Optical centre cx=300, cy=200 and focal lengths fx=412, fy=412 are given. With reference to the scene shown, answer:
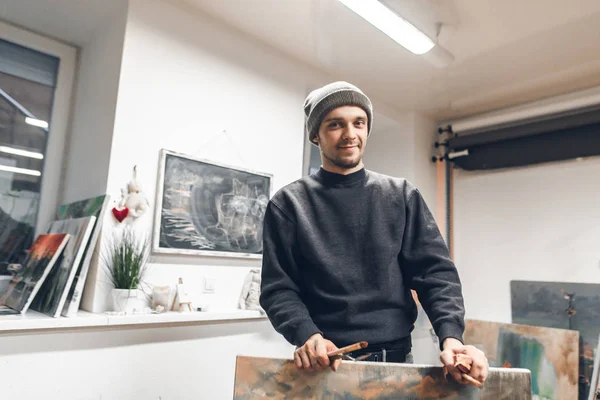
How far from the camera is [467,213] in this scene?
328cm

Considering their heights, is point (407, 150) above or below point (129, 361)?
above

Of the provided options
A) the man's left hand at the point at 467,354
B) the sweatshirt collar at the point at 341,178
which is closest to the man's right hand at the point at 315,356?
the man's left hand at the point at 467,354

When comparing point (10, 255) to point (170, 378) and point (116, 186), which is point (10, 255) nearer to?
point (116, 186)

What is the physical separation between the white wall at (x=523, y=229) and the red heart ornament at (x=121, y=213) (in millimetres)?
2576

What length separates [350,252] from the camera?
3.26ft

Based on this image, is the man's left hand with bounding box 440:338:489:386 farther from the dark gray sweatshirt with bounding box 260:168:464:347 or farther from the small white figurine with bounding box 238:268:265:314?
the small white figurine with bounding box 238:268:265:314

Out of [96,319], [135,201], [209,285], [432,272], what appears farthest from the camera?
[209,285]

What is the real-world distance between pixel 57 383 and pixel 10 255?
0.71 meters

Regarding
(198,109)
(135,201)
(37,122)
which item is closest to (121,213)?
(135,201)

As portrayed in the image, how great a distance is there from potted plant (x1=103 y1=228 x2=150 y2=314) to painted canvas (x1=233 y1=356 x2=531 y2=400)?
87 centimetres

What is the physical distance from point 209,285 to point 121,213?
0.53 meters

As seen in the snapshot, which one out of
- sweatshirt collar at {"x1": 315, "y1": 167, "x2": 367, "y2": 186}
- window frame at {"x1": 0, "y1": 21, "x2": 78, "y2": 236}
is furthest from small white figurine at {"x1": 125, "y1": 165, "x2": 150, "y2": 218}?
sweatshirt collar at {"x1": 315, "y1": 167, "x2": 367, "y2": 186}

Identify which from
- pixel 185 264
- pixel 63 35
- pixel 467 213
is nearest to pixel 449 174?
pixel 467 213

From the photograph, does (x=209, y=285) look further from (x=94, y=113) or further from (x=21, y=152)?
(x=21, y=152)
